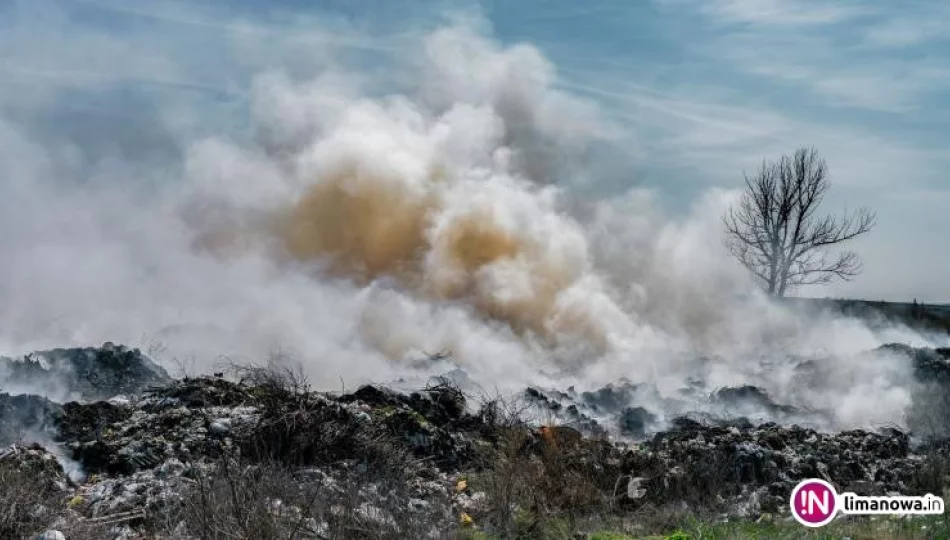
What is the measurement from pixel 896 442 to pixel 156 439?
12277 mm

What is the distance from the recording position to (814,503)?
11.0 metres

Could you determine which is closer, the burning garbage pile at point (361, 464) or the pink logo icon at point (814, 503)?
the burning garbage pile at point (361, 464)

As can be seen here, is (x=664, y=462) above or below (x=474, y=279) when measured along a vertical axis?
below

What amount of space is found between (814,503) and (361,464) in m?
5.88

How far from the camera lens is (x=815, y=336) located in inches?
1107

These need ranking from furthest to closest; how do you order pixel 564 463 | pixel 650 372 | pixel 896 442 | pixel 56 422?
pixel 650 372, pixel 896 442, pixel 56 422, pixel 564 463

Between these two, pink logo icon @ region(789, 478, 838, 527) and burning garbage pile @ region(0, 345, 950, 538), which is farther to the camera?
pink logo icon @ region(789, 478, 838, 527)

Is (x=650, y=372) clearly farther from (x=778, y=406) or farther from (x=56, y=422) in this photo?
(x=56, y=422)

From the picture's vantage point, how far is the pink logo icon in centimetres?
1036

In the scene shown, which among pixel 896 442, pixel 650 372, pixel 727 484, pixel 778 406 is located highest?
pixel 650 372

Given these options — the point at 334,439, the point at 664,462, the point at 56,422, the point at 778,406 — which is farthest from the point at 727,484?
the point at 56,422

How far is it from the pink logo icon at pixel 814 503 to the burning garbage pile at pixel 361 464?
2.11 ft

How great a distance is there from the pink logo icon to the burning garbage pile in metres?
0.64

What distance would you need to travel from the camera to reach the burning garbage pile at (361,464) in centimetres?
930
